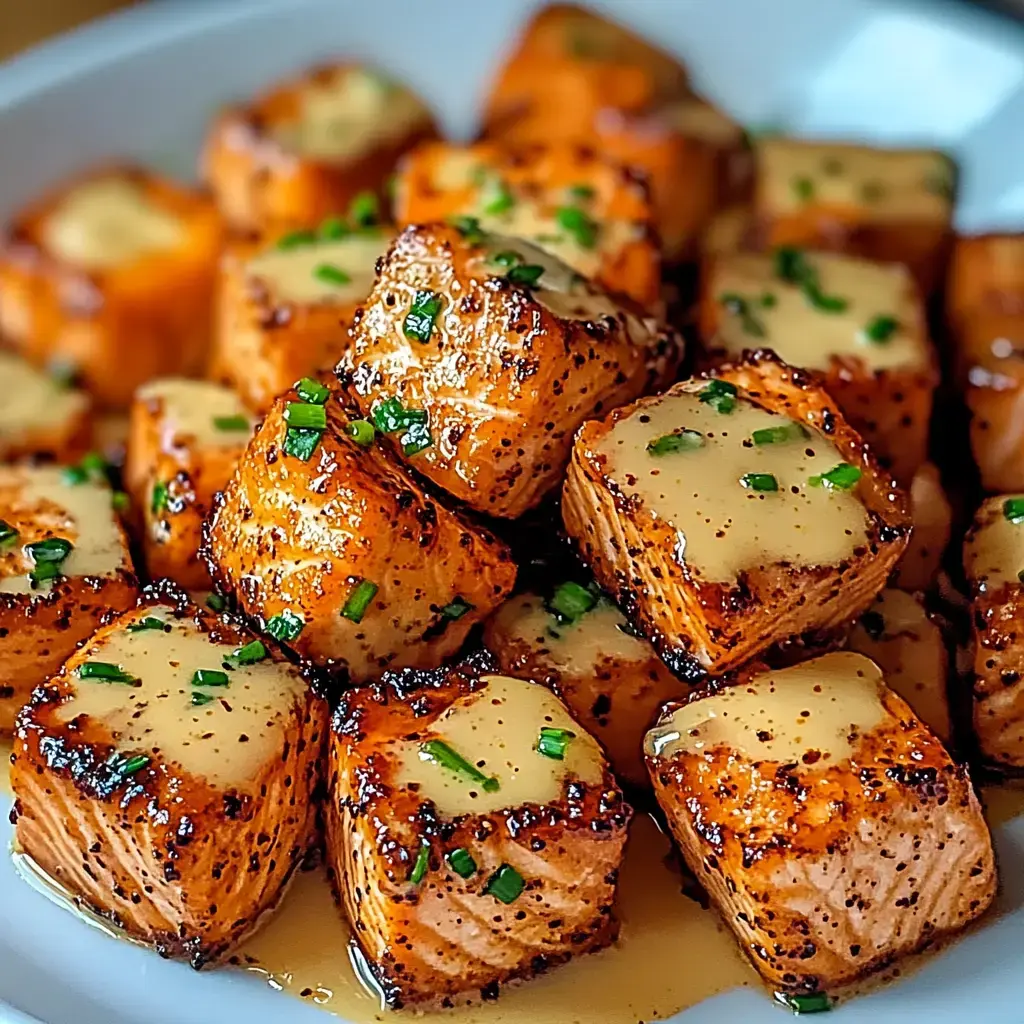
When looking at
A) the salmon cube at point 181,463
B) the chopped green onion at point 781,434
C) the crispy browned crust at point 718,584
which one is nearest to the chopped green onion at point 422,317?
the crispy browned crust at point 718,584

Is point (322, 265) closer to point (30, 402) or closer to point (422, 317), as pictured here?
point (422, 317)

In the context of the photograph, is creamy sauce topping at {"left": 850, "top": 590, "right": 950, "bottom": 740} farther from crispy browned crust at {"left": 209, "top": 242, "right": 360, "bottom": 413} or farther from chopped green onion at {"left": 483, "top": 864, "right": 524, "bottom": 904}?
crispy browned crust at {"left": 209, "top": 242, "right": 360, "bottom": 413}

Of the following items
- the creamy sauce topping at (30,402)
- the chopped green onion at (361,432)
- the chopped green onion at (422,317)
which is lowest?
the creamy sauce topping at (30,402)

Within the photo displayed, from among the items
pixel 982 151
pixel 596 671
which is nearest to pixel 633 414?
pixel 596 671

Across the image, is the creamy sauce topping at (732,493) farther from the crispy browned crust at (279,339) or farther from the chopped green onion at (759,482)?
the crispy browned crust at (279,339)

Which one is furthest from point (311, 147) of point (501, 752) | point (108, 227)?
point (501, 752)

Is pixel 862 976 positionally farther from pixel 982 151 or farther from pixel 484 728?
pixel 982 151

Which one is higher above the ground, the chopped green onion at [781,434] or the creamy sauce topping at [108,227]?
the creamy sauce topping at [108,227]
